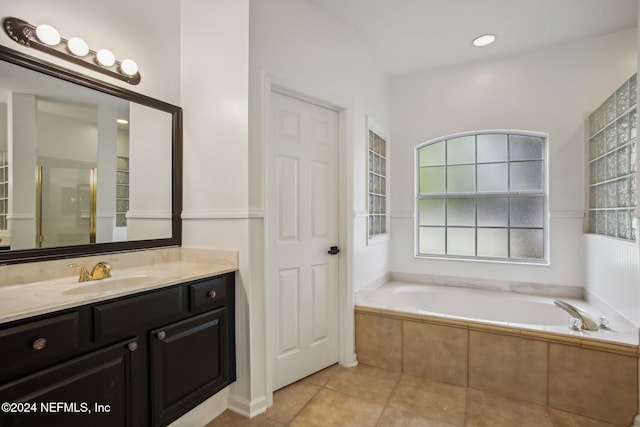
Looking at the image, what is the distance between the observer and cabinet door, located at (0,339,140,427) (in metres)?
1.01

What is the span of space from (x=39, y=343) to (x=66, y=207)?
2.66 feet

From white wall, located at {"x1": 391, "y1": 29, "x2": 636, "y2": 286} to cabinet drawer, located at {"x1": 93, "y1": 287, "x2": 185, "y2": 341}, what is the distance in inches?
97.1

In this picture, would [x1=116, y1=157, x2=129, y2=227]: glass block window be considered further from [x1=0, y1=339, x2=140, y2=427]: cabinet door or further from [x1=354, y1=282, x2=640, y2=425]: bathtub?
[x1=354, y1=282, x2=640, y2=425]: bathtub

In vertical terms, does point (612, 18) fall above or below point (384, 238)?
above

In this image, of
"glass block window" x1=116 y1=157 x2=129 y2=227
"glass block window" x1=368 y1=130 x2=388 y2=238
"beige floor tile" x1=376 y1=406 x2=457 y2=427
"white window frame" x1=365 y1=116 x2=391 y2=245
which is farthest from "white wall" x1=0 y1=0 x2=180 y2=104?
"beige floor tile" x1=376 y1=406 x2=457 y2=427

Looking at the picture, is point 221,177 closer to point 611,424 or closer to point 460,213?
point 460,213

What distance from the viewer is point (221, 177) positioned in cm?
189

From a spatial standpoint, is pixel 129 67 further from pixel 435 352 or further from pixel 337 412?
pixel 435 352

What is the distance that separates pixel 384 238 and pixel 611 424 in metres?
1.97

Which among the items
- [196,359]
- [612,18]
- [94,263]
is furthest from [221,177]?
[612,18]

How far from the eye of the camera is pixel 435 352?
222cm

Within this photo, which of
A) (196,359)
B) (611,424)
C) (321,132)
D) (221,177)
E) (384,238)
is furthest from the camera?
(384,238)

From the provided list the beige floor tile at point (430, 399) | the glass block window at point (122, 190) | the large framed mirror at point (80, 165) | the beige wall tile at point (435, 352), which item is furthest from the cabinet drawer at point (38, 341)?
the beige wall tile at point (435, 352)

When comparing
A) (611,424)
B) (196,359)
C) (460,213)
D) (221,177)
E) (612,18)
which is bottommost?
(611,424)
